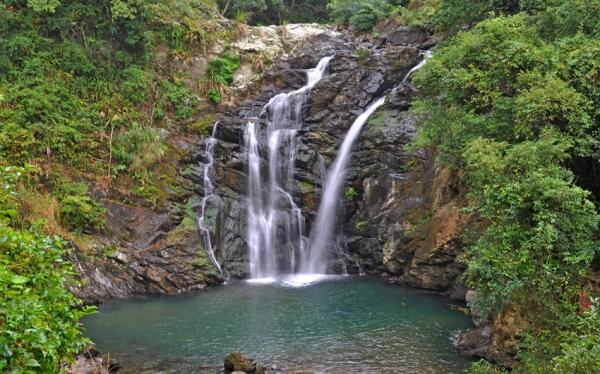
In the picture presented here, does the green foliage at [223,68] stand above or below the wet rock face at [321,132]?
above

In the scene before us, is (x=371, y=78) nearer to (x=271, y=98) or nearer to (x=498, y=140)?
(x=271, y=98)

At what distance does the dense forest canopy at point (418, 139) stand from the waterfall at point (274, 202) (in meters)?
3.41

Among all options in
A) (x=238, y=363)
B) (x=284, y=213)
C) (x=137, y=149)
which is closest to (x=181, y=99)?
(x=137, y=149)

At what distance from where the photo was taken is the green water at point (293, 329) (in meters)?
11.3

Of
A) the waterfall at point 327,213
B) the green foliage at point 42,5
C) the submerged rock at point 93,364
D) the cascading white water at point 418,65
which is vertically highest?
the green foliage at point 42,5

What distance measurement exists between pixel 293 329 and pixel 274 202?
9130mm

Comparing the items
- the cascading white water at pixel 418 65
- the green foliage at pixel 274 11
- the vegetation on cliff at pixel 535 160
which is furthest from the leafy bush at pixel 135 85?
the vegetation on cliff at pixel 535 160

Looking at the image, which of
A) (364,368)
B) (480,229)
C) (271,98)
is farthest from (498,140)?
(271,98)

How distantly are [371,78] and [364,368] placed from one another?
56.6ft

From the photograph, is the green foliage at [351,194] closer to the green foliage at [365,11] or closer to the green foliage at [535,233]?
the green foliage at [535,233]

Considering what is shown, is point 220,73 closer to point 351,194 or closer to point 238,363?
point 351,194

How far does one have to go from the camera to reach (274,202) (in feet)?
72.6

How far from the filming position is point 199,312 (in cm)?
1557

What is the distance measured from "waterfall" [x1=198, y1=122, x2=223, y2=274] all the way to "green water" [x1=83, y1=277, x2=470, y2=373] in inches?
82.1
